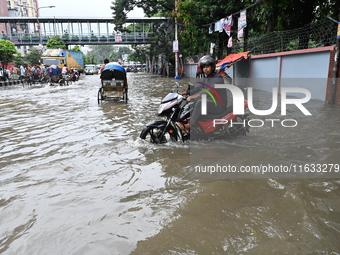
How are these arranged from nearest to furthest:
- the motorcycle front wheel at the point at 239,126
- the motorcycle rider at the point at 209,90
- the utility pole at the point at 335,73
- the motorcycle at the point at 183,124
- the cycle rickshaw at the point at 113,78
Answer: the motorcycle rider at the point at 209,90 < the motorcycle at the point at 183,124 < the motorcycle front wheel at the point at 239,126 < the utility pole at the point at 335,73 < the cycle rickshaw at the point at 113,78

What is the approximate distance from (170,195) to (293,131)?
3.77 metres

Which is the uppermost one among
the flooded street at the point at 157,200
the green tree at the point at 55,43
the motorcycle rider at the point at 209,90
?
the green tree at the point at 55,43

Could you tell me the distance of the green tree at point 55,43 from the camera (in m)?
43.4

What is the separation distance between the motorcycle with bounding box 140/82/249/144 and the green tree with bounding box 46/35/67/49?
4406 centimetres

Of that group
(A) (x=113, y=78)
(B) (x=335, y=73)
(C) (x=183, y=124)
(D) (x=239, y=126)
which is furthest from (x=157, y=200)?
(A) (x=113, y=78)

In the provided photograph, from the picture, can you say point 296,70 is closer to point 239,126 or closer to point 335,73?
point 335,73

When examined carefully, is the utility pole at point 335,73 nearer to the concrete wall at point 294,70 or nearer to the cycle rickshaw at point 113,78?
the concrete wall at point 294,70

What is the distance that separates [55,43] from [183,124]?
→ 44508 mm

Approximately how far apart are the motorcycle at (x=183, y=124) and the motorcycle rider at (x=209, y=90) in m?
0.09

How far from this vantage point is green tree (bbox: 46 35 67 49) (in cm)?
4344

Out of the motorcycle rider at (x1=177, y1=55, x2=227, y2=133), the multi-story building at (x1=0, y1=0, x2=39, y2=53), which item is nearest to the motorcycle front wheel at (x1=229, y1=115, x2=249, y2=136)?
the motorcycle rider at (x1=177, y1=55, x2=227, y2=133)

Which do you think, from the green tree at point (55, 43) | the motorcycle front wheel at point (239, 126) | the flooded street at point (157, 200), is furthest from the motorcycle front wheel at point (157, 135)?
the green tree at point (55, 43)

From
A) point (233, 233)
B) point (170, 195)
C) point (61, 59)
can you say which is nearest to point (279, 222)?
point (233, 233)

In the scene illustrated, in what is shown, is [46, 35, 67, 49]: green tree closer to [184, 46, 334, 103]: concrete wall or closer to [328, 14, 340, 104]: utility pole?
[184, 46, 334, 103]: concrete wall
